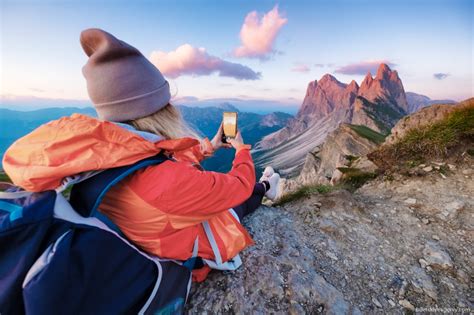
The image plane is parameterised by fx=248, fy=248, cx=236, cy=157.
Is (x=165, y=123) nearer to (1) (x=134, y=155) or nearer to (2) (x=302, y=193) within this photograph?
(1) (x=134, y=155)

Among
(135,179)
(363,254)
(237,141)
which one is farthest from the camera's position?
(363,254)

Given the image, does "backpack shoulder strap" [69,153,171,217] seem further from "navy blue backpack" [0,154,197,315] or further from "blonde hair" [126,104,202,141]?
"blonde hair" [126,104,202,141]

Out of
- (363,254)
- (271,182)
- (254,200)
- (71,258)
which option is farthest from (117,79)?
(363,254)

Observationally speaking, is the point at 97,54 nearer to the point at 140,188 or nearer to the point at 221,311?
the point at 140,188

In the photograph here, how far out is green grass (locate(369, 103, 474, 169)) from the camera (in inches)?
255

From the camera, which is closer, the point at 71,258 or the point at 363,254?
the point at 71,258

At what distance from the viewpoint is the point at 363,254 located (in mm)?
4340

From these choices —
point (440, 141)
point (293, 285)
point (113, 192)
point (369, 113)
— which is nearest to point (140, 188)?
point (113, 192)

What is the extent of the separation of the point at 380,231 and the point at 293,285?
2494 mm

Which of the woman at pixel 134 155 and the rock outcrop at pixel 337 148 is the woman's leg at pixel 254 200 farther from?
the rock outcrop at pixel 337 148

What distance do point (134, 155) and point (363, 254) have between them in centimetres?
418

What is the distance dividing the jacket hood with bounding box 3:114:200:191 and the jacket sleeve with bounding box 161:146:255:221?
0.37 m

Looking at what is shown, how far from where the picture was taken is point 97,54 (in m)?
2.34

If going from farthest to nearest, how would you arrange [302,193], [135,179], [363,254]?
[302,193] → [363,254] → [135,179]
